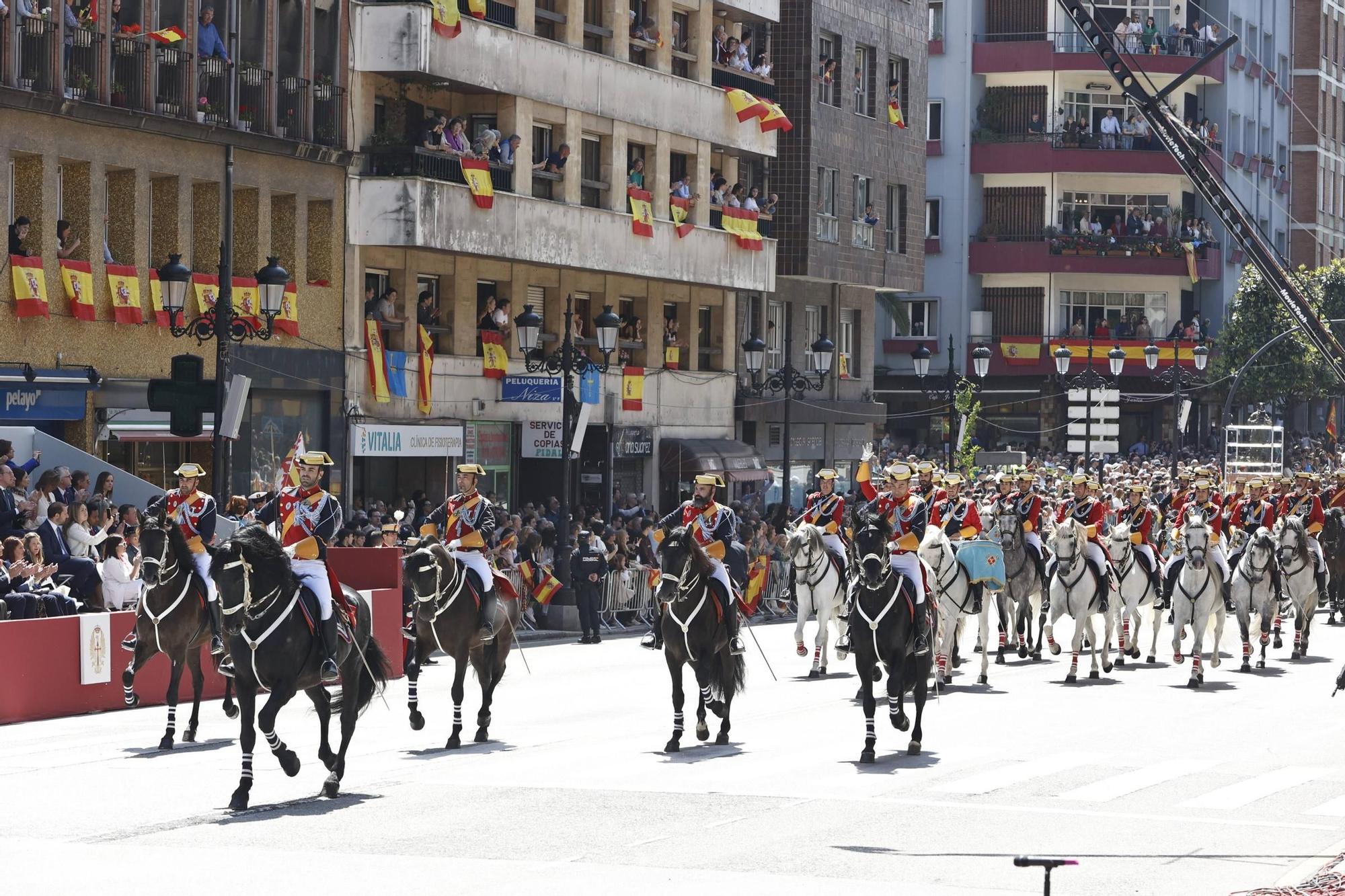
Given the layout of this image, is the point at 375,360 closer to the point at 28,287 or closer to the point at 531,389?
the point at 531,389

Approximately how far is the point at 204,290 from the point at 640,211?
1443 cm

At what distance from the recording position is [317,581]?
57.3 ft

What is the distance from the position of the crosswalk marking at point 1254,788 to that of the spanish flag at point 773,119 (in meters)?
36.4

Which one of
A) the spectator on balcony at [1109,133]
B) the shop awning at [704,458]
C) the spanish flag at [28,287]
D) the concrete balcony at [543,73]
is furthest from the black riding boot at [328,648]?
the spectator on balcony at [1109,133]

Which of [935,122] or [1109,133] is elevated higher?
[935,122]

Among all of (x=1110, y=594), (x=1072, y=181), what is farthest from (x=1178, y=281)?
(x=1110, y=594)

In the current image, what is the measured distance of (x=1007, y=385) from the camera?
82.6 metres

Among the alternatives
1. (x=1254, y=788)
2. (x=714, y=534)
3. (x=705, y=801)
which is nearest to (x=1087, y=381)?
(x=714, y=534)

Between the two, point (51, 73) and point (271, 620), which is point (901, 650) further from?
point (51, 73)

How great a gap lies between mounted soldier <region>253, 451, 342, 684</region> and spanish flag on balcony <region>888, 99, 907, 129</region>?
45.7 meters

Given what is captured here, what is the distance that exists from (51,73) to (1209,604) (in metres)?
17.7

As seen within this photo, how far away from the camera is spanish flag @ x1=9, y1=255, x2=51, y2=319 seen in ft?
109

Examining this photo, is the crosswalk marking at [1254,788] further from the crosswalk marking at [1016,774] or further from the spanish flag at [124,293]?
the spanish flag at [124,293]

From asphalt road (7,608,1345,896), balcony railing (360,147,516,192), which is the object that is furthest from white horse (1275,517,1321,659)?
balcony railing (360,147,516,192)
